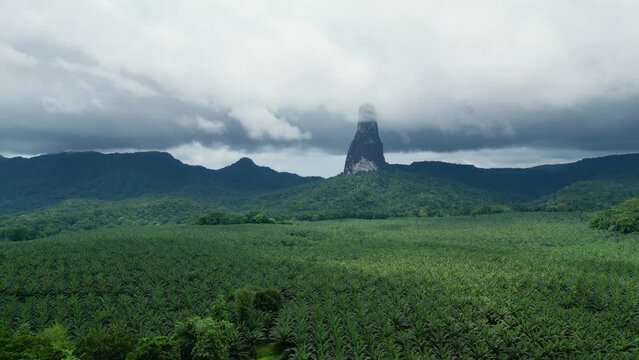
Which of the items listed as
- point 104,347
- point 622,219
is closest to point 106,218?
point 104,347

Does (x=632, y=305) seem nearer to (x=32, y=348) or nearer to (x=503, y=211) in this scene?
(x=32, y=348)

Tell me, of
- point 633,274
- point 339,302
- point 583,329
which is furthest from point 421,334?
point 633,274

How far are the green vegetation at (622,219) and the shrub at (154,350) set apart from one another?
4214 inches

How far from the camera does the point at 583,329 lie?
26.9m

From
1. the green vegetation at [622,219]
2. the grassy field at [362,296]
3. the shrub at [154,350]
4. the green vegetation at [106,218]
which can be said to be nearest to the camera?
the shrub at [154,350]

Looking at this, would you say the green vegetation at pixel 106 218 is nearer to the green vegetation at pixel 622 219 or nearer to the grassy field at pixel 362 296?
the grassy field at pixel 362 296

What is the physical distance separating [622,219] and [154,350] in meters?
109

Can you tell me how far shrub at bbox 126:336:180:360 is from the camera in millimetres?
19344

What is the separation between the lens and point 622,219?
94562 mm

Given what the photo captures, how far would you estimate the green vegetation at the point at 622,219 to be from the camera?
93.3 m

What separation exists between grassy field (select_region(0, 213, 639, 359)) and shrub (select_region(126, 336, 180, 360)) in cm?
651

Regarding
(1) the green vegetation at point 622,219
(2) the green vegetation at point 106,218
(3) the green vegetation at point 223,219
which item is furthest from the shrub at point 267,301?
(2) the green vegetation at point 106,218

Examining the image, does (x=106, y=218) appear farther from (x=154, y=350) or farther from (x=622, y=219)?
(x=622, y=219)

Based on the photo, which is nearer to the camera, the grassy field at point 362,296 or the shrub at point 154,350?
the shrub at point 154,350
